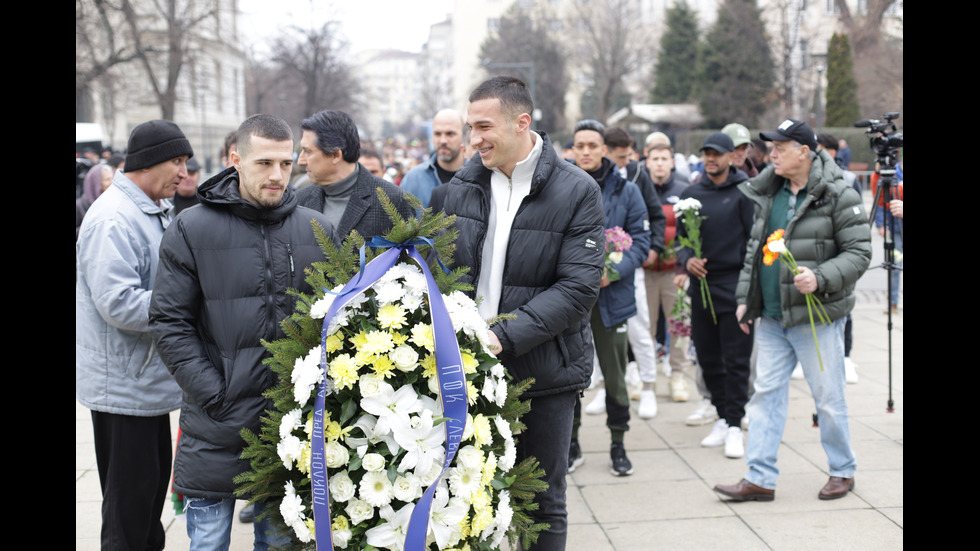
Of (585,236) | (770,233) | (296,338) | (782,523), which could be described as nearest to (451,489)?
(296,338)

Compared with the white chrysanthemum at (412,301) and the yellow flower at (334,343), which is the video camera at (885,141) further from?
the yellow flower at (334,343)

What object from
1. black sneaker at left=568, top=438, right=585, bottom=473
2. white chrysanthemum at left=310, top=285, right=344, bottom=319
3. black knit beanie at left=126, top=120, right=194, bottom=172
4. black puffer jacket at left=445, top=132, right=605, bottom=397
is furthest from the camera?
black sneaker at left=568, top=438, right=585, bottom=473

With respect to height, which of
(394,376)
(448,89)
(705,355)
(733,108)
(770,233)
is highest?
(448,89)

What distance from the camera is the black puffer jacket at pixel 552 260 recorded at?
3564 millimetres

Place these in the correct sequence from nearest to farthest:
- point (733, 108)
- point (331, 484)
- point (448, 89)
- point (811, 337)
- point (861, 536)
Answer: point (331, 484) < point (861, 536) < point (811, 337) < point (733, 108) < point (448, 89)

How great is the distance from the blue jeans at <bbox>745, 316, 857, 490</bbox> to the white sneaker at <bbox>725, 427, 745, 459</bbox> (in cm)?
87

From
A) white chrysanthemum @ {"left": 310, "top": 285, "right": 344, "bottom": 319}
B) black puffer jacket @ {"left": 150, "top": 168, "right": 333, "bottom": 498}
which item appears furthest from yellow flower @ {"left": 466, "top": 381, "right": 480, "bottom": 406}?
black puffer jacket @ {"left": 150, "top": 168, "right": 333, "bottom": 498}

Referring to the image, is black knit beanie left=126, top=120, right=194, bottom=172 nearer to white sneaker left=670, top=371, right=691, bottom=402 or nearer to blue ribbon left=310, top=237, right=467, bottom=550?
blue ribbon left=310, top=237, right=467, bottom=550

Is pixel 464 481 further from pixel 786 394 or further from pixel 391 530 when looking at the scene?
pixel 786 394

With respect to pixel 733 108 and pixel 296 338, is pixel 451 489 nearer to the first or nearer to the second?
pixel 296 338

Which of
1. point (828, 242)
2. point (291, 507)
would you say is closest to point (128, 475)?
point (291, 507)

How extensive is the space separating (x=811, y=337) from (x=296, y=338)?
334 centimetres

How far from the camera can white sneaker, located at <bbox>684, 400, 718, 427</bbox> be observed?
6969 mm
